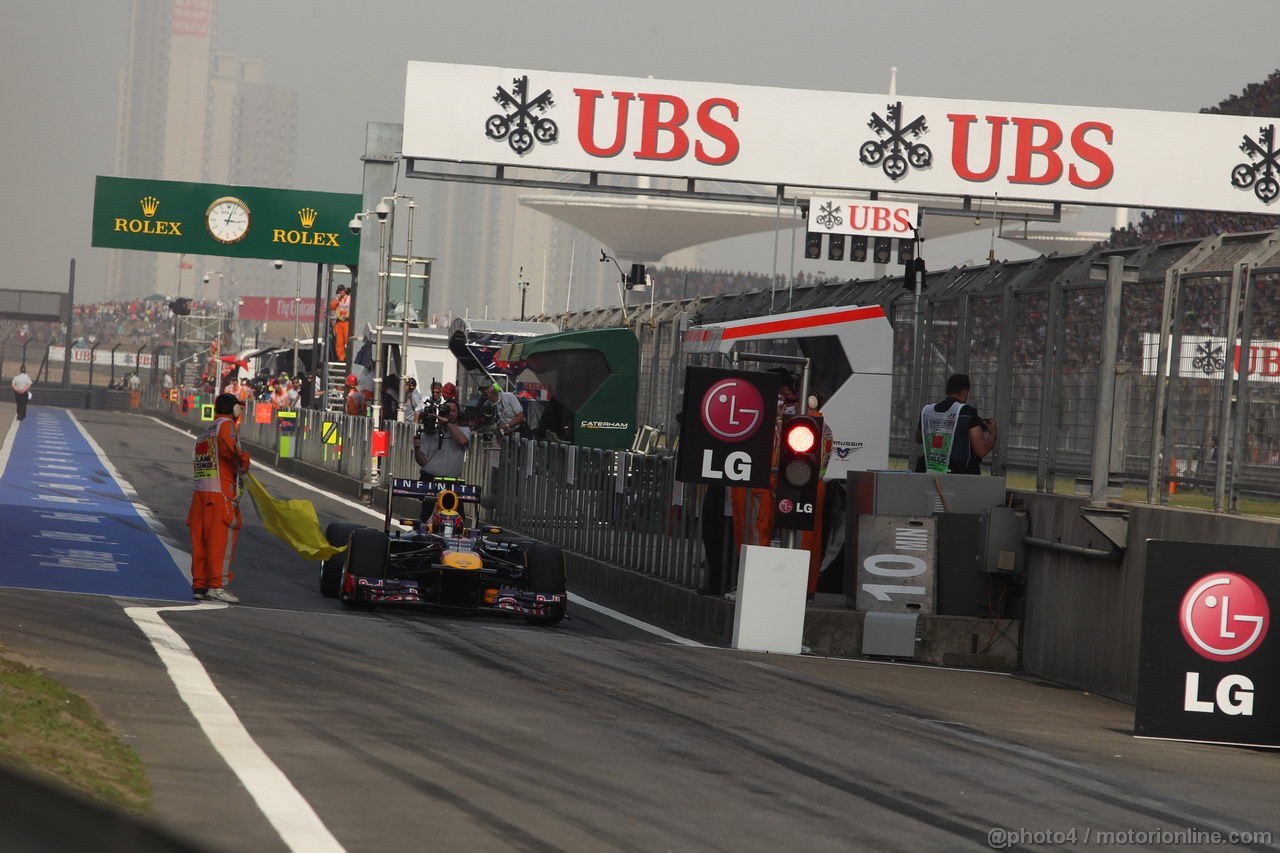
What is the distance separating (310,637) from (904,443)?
756cm

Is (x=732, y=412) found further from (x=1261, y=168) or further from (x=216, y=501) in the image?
(x=1261, y=168)

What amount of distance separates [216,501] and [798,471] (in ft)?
14.1

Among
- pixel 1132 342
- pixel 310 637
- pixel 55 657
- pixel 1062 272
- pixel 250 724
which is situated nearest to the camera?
pixel 250 724

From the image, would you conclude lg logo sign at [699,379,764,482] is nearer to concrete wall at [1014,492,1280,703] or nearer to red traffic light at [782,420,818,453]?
red traffic light at [782,420,818,453]

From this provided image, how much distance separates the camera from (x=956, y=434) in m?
14.1

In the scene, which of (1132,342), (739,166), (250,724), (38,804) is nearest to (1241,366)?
(1132,342)

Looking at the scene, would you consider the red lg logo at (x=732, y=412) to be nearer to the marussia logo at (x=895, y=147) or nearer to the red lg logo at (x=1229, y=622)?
the red lg logo at (x=1229, y=622)

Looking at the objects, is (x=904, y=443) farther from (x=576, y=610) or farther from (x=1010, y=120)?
(x=1010, y=120)

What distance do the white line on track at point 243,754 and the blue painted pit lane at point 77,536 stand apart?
396cm

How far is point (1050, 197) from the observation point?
33938mm

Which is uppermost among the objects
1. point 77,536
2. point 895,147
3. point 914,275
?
point 895,147

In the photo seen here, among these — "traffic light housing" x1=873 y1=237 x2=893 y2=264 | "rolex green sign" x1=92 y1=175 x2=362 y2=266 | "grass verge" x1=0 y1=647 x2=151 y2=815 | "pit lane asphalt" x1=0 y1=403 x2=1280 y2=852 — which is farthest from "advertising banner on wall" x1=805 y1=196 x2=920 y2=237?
"rolex green sign" x1=92 y1=175 x2=362 y2=266

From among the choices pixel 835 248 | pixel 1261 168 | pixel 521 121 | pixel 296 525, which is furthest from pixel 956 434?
pixel 1261 168

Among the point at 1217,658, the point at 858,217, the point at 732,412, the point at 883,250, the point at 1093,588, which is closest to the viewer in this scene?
the point at 1217,658
